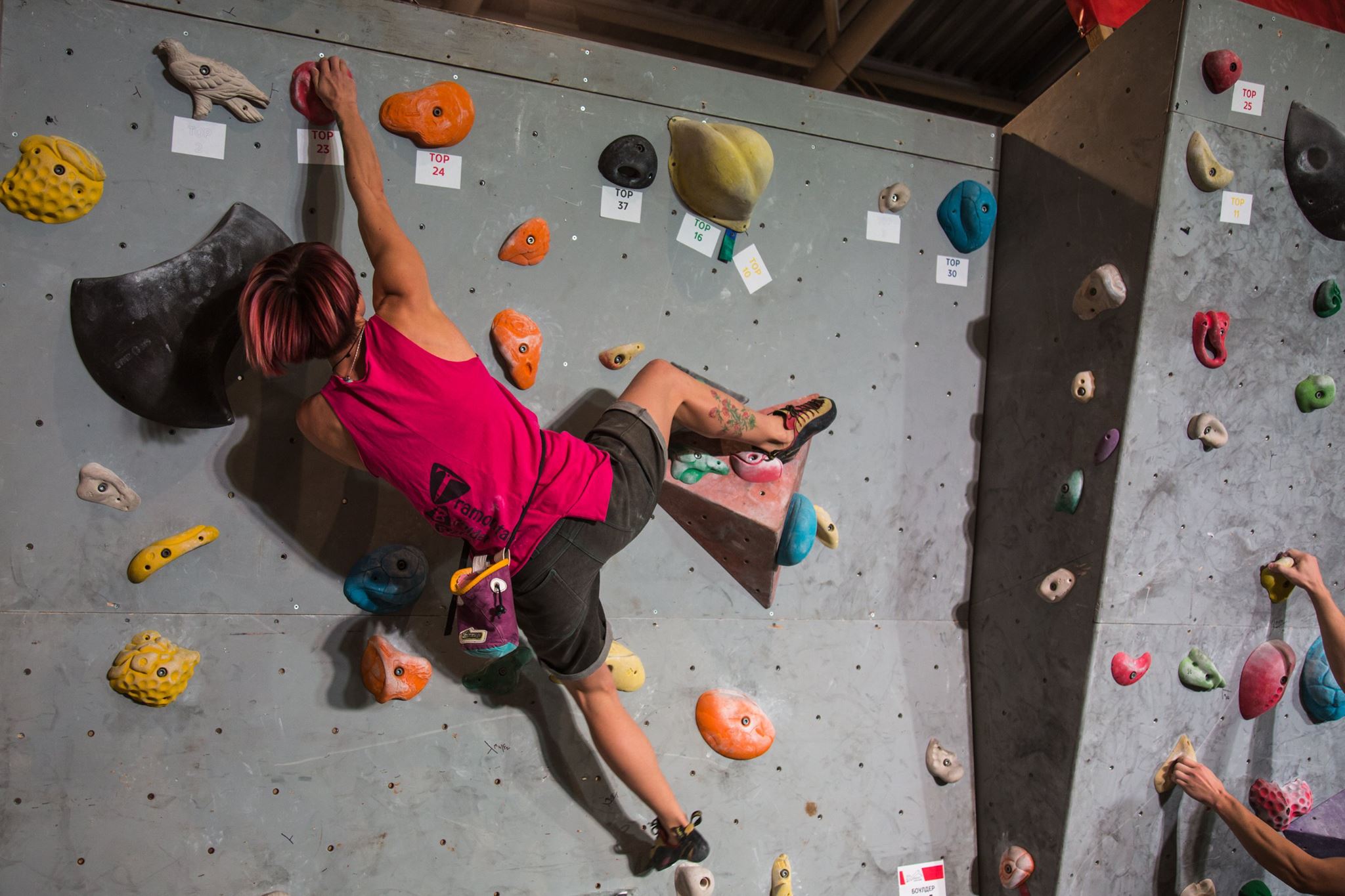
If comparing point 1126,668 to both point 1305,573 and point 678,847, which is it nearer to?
point 1305,573

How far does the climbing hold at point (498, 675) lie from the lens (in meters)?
2.00

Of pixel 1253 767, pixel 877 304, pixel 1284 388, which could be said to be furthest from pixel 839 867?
pixel 1284 388

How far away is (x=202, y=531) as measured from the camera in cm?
183

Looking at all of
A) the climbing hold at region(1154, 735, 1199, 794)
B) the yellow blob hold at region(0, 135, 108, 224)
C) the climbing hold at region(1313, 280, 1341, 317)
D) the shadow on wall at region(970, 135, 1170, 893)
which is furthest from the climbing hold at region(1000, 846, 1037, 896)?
the yellow blob hold at region(0, 135, 108, 224)

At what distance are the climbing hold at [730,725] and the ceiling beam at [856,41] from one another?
2198mm

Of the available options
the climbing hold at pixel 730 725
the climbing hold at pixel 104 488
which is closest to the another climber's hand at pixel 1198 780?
the climbing hold at pixel 730 725

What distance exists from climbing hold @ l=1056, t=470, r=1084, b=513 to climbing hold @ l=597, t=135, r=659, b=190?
1319 millimetres

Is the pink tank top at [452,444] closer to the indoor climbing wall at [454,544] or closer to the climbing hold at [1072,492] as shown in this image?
the indoor climbing wall at [454,544]

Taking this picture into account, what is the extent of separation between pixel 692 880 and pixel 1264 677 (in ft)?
5.13

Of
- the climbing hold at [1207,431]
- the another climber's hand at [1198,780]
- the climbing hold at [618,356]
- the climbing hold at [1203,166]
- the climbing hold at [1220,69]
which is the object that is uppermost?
the climbing hold at [1220,69]

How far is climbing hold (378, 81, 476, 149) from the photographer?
1.91m

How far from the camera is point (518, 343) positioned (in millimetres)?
1990

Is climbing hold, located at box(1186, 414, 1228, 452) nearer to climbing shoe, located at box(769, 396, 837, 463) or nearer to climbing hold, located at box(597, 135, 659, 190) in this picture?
climbing shoe, located at box(769, 396, 837, 463)

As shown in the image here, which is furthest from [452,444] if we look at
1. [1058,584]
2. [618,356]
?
[1058,584]
